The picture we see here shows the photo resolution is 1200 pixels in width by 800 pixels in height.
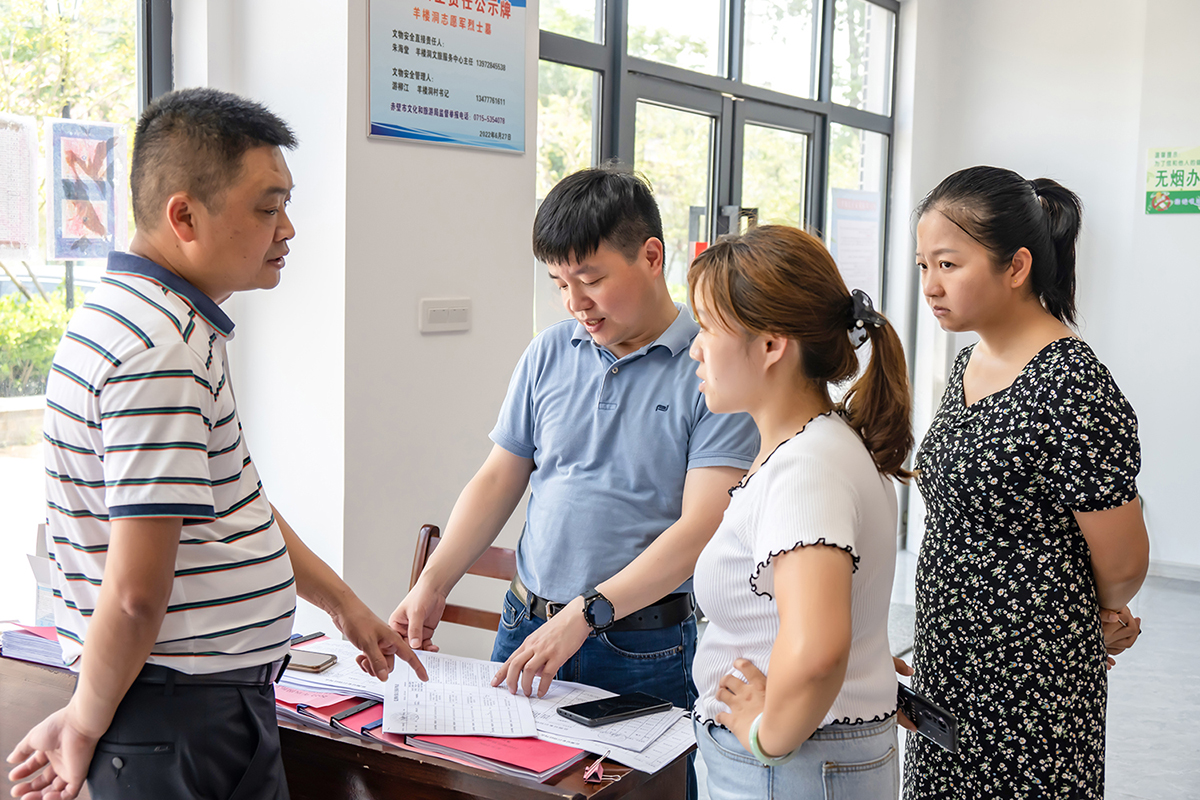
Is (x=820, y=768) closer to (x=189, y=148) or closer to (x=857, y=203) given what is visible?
(x=189, y=148)

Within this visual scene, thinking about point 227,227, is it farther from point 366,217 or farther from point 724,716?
point 366,217

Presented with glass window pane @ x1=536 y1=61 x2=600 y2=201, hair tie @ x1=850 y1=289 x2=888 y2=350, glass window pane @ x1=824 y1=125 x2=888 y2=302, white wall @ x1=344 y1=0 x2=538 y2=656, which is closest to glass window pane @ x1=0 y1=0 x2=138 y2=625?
white wall @ x1=344 y1=0 x2=538 y2=656

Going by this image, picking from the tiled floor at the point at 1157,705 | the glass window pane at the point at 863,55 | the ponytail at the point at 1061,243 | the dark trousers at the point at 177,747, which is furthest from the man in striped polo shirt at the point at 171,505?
the glass window pane at the point at 863,55

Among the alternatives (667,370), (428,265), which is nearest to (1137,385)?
(428,265)

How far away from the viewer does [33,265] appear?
2.33 meters

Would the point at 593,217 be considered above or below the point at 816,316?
above

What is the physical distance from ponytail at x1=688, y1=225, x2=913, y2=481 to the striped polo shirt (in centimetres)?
58

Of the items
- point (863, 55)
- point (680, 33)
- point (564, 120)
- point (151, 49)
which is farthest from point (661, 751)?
point (863, 55)

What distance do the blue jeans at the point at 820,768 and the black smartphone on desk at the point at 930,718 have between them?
0.46 feet

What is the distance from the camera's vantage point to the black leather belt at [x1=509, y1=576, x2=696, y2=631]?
164cm

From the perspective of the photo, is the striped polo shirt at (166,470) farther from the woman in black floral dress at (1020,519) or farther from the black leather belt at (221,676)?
the woman in black floral dress at (1020,519)

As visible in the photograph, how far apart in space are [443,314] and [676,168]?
1668 mm

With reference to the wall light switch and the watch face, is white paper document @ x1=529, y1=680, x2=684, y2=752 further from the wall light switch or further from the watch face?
the wall light switch

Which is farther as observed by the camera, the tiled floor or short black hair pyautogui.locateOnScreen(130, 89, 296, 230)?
the tiled floor
